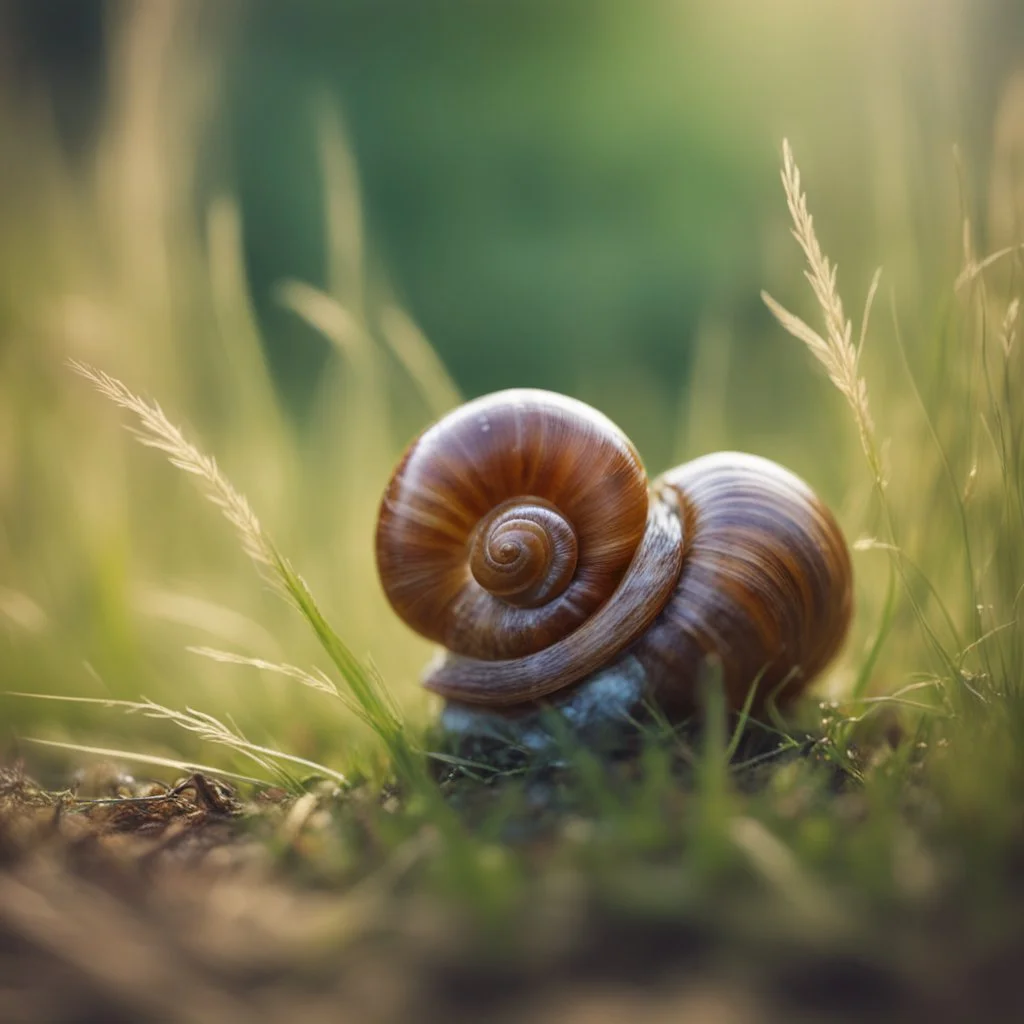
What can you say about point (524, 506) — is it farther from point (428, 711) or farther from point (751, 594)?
point (428, 711)

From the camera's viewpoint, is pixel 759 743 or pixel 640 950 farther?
pixel 759 743

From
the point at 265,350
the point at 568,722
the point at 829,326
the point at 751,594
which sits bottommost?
the point at 568,722

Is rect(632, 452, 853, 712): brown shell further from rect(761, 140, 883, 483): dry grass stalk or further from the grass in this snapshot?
rect(761, 140, 883, 483): dry grass stalk

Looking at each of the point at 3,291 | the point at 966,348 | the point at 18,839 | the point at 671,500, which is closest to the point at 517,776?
the point at 671,500

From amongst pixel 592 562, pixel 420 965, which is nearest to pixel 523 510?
pixel 592 562

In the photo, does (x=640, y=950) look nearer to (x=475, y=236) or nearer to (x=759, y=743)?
(x=759, y=743)

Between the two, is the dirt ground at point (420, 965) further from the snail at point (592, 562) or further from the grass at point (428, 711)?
→ the snail at point (592, 562)

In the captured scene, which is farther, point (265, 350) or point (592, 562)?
point (265, 350)
